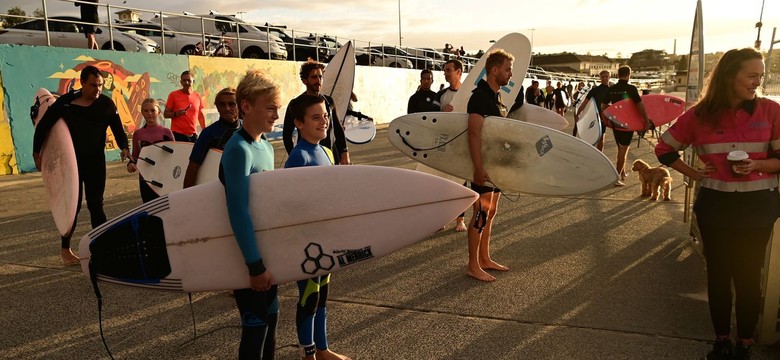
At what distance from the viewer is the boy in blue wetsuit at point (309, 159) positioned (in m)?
2.61

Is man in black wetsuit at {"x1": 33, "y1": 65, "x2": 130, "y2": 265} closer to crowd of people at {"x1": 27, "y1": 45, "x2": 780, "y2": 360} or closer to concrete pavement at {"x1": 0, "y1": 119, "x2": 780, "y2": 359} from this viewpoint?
concrete pavement at {"x1": 0, "y1": 119, "x2": 780, "y2": 359}

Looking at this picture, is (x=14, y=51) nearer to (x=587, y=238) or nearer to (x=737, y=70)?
(x=587, y=238)

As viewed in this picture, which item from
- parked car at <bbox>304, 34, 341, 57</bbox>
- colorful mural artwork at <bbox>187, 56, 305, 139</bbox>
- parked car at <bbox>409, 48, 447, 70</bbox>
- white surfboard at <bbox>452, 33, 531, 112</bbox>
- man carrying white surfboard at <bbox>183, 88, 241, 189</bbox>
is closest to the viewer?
man carrying white surfboard at <bbox>183, 88, 241, 189</bbox>

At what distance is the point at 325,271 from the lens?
8.39 feet

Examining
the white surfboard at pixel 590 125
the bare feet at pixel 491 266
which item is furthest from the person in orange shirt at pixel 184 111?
the white surfboard at pixel 590 125

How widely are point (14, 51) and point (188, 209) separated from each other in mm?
9537

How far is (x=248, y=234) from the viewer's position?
219 cm

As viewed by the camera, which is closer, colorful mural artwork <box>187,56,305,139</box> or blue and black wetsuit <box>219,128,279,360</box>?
blue and black wetsuit <box>219,128,279,360</box>

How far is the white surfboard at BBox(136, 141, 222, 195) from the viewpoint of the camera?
4.59 m

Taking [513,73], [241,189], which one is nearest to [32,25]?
[513,73]

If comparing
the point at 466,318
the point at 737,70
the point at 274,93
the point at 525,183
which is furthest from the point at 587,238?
the point at 274,93

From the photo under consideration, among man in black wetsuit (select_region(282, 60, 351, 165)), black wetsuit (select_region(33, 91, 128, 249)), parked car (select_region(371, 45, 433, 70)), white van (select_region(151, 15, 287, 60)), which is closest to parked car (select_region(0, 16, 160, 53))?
white van (select_region(151, 15, 287, 60))

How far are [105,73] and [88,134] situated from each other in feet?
24.3

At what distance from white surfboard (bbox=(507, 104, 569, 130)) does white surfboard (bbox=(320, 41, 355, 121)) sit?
199 cm
